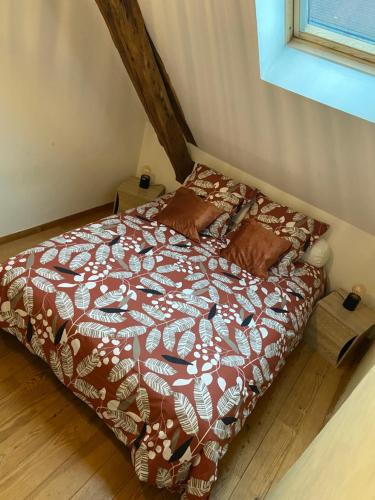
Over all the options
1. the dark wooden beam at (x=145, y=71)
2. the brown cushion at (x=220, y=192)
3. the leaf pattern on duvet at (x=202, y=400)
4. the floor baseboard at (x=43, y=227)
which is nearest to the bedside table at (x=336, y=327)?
the brown cushion at (x=220, y=192)

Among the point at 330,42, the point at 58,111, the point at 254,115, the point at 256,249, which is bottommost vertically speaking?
the point at 256,249

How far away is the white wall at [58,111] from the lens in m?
2.18

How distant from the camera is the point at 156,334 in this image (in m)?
1.78

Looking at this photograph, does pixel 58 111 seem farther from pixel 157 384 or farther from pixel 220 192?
pixel 157 384

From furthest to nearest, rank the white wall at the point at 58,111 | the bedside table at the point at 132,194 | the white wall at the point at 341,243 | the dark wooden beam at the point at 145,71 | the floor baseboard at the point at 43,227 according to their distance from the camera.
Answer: the bedside table at the point at 132,194 → the floor baseboard at the point at 43,227 → the white wall at the point at 341,243 → the white wall at the point at 58,111 → the dark wooden beam at the point at 145,71

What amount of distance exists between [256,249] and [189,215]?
501 millimetres

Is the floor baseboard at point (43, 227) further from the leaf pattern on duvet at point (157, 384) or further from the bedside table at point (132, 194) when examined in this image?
the leaf pattern on duvet at point (157, 384)

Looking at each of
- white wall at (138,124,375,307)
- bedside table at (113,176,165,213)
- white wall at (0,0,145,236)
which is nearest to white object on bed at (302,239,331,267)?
white wall at (138,124,375,307)

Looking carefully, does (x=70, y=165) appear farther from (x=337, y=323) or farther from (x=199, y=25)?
(x=337, y=323)

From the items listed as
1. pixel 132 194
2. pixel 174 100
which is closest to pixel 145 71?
pixel 174 100

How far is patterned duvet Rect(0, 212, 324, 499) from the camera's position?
1.54 meters

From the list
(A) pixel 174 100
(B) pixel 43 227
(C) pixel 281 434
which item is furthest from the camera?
(B) pixel 43 227

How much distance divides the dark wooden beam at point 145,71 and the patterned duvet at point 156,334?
84 centimetres

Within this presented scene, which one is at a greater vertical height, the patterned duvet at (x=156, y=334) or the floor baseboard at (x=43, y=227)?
the patterned duvet at (x=156, y=334)
